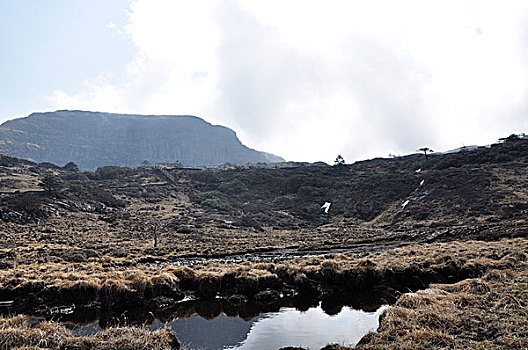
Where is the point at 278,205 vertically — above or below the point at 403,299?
above

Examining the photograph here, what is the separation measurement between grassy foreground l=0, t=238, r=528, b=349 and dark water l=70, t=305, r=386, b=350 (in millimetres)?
1822

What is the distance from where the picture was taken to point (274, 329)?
46.2 ft

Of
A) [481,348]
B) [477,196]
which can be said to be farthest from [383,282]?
[477,196]

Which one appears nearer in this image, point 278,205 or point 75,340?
point 75,340

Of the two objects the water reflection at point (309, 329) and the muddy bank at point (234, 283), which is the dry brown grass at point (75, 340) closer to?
the water reflection at point (309, 329)

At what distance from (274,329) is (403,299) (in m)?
5.09

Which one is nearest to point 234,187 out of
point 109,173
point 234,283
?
point 109,173

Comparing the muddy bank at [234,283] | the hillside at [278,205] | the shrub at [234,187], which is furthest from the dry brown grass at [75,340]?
the shrub at [234,187]

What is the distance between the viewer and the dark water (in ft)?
41.3

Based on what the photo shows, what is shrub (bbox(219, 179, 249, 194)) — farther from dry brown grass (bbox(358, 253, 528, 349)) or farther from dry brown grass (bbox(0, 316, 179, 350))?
dry brown grass (bbox(0, 316, 179, 350))

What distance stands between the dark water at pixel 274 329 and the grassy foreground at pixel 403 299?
1.82m

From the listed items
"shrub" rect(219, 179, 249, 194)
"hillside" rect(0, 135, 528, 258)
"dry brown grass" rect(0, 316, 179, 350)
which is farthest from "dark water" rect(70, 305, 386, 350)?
Result: "shrub" rect(219, 179, 249, 194)

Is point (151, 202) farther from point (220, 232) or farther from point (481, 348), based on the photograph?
point (481, 348)

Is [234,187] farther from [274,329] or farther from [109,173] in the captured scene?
[274,329]
